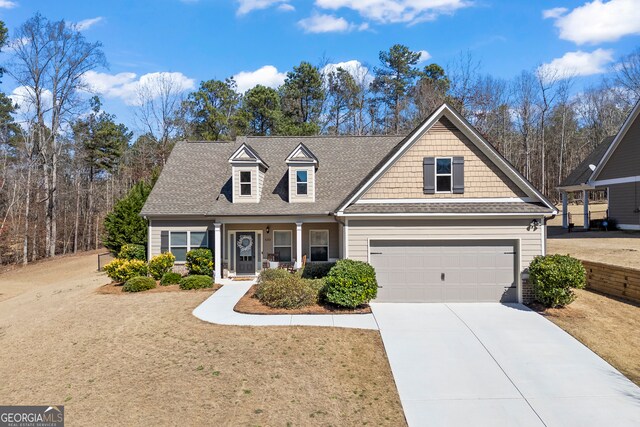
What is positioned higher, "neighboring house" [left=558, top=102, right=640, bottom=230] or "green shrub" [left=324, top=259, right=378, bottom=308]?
"neighboring house" [left=558, top=102, right=640, bottom=230]

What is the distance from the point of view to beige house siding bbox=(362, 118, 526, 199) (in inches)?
522

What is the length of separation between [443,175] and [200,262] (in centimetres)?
1092

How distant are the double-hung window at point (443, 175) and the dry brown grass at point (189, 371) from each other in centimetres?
612

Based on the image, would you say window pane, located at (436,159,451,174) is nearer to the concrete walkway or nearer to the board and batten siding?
the board and batten siding

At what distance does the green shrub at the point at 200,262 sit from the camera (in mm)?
16859

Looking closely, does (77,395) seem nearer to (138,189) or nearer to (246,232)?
(246,232)

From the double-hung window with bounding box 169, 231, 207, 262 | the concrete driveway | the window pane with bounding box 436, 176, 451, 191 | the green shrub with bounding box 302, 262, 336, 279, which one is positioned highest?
the window pane with bounding box 436, 176, 451, 191

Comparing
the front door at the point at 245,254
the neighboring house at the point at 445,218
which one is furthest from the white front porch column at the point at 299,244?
the neighboring house at the point at 445,218

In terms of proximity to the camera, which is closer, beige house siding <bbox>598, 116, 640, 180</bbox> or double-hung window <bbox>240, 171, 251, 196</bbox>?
double-hung window <bbox>240, 171, 251, 196</bbox>

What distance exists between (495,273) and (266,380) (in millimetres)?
9004

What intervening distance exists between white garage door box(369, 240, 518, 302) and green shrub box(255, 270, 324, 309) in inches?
95.1

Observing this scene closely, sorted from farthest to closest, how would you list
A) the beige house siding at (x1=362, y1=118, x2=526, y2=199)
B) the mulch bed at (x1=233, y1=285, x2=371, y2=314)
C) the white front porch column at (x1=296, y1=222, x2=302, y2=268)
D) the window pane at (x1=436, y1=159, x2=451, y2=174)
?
the white front porch column at (x1=296, y1=222, x2=302, y2=268)
the window pane at (x1=436, y1=159, x2=451, y2=174)
the beige house siding at (x1=362, y1=118, x2=526, y2=199)
the mulch bed at (x1=233, y1=285, x2=371, y2=314)

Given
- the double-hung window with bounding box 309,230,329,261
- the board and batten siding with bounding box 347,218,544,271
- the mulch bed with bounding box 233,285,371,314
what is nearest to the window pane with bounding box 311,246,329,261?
the double-hung window with bounding box 309,230,329,261

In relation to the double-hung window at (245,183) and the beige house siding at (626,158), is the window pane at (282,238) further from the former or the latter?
the beige house siding at (626,158)
